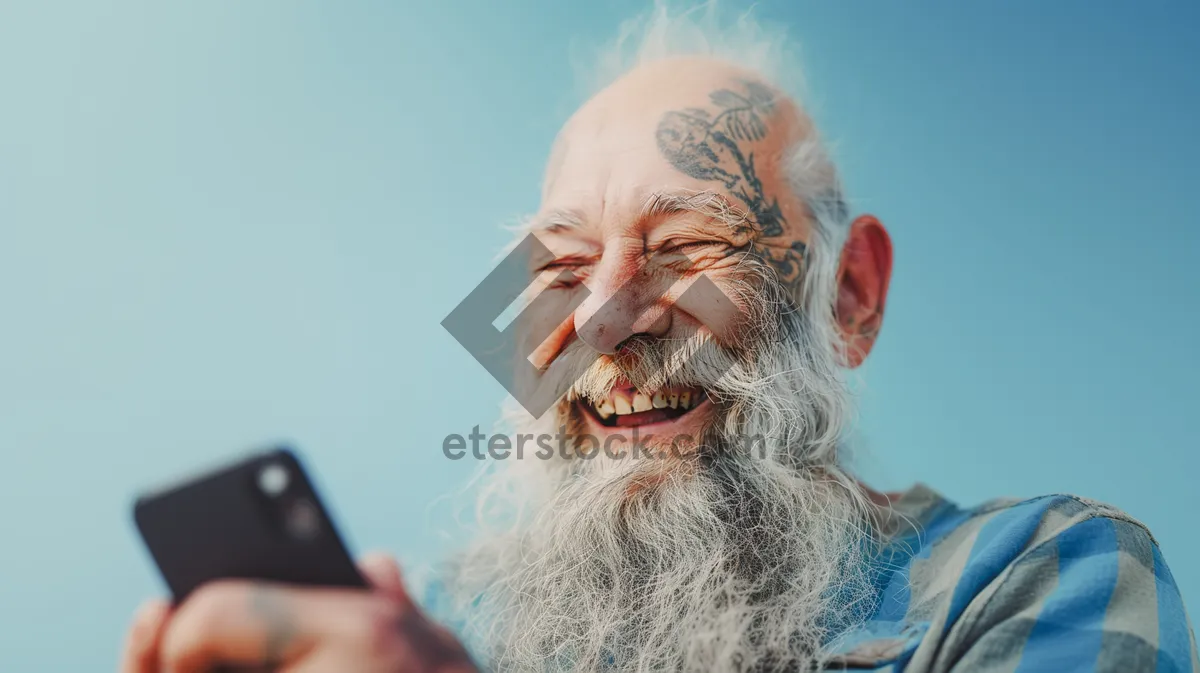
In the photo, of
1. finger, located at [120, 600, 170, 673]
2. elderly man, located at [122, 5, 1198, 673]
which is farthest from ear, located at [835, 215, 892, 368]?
finger, located at [120, 600, 170, 673]

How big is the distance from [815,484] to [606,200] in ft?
1.96

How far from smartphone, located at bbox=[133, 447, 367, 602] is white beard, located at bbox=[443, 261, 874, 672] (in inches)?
24.4

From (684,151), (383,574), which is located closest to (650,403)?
(684,151)

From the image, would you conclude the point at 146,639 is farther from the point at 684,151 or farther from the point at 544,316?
the point at 684,151

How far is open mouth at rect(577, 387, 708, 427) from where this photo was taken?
131 centimetres

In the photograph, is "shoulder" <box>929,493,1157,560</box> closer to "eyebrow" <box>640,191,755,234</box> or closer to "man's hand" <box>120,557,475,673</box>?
"eyebrow" <box>640,191,755,234</box>

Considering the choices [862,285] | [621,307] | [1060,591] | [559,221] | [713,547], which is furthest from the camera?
[862,285]

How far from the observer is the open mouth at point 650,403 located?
1314 mm

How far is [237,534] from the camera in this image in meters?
0.59

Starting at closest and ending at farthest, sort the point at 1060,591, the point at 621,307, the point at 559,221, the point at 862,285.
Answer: the point at 1060,591 < the point at 621,307 < the point at 559,221 < the point at 862,285

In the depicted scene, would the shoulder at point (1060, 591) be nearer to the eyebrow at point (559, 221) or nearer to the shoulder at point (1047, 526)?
the shoulder at point (1047, 526)

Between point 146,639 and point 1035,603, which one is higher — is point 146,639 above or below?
above

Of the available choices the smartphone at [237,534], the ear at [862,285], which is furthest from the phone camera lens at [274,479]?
the ear at [862,285]

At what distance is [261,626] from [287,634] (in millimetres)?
19
